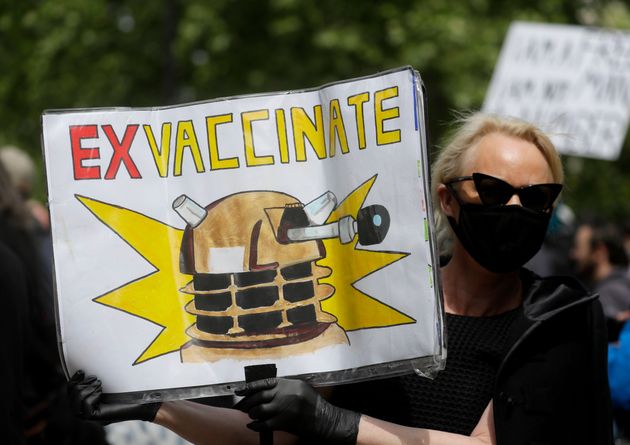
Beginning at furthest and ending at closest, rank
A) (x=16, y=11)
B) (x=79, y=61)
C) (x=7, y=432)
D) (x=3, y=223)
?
(x=79, y=61) < (x=16, y=11) < (x=3, y=223) < (x=7, y=432)

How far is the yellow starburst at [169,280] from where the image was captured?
2.38m

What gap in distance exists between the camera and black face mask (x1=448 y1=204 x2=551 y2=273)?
2525 mm

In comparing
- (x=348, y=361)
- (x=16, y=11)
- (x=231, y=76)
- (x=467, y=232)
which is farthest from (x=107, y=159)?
(x=231, y=76)

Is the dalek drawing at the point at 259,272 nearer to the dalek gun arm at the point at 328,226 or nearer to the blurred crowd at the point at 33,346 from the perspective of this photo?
the dalek gun arm at the point at 328,226

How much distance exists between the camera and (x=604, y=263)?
7852 mm

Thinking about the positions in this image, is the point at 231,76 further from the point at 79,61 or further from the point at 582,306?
the point at 582,306

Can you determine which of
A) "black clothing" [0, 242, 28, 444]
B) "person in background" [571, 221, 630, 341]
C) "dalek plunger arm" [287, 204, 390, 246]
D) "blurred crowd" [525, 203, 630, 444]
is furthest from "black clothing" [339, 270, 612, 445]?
"person in background" [571, 221, 630, 341]

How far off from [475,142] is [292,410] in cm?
84

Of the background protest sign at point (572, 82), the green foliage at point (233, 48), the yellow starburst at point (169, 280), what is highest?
the green foliage at point (233, 48)

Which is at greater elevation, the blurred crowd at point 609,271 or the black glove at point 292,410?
the black glove at point 292,410

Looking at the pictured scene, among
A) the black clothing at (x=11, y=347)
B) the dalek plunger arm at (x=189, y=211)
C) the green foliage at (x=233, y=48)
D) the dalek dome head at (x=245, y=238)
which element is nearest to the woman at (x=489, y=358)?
the dalek dome head at (x=245, y=238)

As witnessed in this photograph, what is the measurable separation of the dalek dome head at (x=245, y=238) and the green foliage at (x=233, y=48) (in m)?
9.81

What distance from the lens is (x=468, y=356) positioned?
8.36ft

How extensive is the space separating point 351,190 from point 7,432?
150 cm
